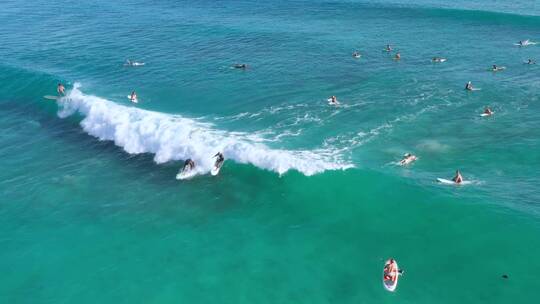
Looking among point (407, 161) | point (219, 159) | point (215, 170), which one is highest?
point (407, 161)

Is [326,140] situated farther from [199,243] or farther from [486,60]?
[486,60]

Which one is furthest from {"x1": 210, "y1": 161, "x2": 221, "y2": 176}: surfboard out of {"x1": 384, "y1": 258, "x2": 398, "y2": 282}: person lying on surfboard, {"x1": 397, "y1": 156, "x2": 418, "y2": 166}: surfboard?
{"x1": 384, "y1": 258, "x2": 398, "y2": 282}: person lying on surfboard

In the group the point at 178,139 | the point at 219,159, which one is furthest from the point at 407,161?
the point at 178,139

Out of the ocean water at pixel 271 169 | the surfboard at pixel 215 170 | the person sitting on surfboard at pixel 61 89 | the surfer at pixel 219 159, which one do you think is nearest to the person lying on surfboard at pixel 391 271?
the ocean water at pixel 271 169

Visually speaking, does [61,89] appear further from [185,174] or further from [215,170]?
[215,170]

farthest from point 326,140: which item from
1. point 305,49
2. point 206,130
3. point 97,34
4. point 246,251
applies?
point 97,34

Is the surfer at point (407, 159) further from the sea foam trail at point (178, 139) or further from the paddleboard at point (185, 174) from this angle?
the paddleboard at point (185, 174)
